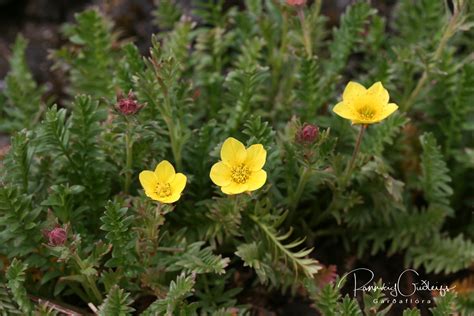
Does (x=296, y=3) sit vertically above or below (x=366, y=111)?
above

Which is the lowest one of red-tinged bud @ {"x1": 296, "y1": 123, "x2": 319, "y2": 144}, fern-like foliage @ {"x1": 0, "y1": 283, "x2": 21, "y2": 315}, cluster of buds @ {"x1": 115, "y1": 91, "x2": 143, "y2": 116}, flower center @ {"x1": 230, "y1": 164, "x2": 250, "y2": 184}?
fern-like foliage @ {"x1": 0, "y1": 283, "x2": 21, "y2": 315}

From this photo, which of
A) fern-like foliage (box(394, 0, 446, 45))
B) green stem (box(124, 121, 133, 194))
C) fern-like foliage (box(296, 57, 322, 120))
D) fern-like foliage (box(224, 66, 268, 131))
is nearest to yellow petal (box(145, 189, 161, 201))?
green stem (box(124, 121, 133, 194))

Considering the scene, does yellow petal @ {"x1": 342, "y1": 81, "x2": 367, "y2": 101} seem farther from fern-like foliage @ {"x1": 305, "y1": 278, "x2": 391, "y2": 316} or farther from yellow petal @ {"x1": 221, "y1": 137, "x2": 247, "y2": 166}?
fern-like foliage @ {"x1": 305, "y1": 278, "x2": 391, "y2": 316}

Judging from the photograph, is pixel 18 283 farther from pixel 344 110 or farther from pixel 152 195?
→ pixel 344 110

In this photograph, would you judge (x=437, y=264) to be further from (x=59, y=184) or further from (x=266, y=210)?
(x=59, y=184)

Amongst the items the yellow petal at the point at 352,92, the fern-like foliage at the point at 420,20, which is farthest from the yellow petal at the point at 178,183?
the fern-like foliage at the point at 420,20

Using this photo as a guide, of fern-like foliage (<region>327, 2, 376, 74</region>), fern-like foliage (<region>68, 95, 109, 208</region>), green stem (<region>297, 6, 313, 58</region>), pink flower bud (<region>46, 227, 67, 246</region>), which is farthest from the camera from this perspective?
fern-like foliage (<region>327, 2, 376, 74</region>)

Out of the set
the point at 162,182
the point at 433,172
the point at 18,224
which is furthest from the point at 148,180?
the point at 433,172
